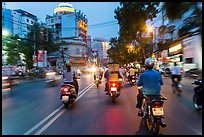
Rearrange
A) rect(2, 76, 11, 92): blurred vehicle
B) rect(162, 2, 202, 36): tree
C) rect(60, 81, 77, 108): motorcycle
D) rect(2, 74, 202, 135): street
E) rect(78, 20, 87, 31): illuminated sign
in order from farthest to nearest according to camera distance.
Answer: rect(78, 20, 87, 31): illuminated sign < rect(2, 76, 11, 92): blurred vehicle < rect(60, 81, 77, 108): motorcycle < rect(2, 74, 202, 135): street < rect(162, 2, 202, 36): tree

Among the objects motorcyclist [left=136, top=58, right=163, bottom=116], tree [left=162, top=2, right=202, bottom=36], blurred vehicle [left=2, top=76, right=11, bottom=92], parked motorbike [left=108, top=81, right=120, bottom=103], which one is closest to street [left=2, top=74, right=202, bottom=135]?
motorcyclist [left=136, top=58, right=163, bottom=116]

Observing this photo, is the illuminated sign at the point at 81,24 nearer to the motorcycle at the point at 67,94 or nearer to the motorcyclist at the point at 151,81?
the motorcycle at the point at 67,94

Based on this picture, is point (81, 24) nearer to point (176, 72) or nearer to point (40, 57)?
point (40, 57)

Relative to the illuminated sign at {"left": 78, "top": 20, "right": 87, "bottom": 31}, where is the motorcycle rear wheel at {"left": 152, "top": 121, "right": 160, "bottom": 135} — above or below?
below

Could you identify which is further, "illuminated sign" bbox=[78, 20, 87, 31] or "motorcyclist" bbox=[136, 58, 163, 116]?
"illuminated sign" bbox=[78, 20, 87, 31]

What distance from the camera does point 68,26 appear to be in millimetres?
78688

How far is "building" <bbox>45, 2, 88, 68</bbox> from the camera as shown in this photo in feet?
240

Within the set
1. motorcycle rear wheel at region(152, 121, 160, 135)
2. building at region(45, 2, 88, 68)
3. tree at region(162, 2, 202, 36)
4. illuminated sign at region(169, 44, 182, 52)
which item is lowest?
motorcycle rear wheel at region(152, 121, 160, 135)

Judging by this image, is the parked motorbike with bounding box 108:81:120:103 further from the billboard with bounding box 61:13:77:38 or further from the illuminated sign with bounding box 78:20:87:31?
the illuminated sign with bounding box 78:20:87:31

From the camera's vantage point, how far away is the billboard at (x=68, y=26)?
250 ft

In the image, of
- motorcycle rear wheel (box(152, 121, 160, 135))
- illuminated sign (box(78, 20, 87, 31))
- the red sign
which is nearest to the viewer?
motorcycle rear wheel (box(152, 121, 160, 135))

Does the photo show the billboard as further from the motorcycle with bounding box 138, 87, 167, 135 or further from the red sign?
the motorcycle with bounding box 138, 87, 167, 135

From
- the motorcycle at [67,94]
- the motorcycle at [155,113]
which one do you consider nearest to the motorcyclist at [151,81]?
the motorcycle at [155,113]

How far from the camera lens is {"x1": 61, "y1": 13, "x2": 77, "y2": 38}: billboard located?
76250mm
